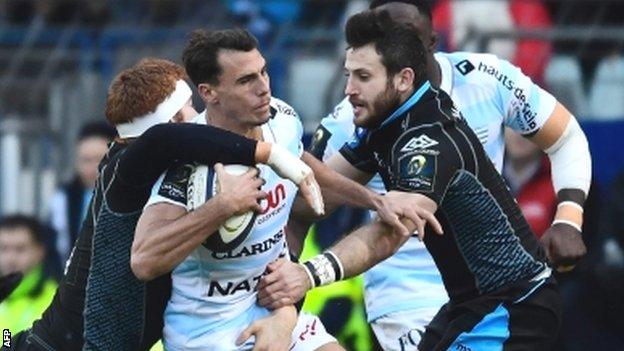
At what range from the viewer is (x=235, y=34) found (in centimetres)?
761

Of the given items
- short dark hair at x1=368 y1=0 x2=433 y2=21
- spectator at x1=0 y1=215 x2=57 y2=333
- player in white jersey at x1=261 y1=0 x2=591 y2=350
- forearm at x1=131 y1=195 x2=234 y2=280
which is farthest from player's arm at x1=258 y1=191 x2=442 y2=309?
spectator at x1=0 y1=215 x2=57 y2=333

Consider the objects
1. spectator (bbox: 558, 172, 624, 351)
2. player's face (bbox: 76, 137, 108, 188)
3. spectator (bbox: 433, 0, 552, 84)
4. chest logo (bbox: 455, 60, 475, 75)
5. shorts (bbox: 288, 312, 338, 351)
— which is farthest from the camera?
spectator (bbox: 433, 0, 552, 84)

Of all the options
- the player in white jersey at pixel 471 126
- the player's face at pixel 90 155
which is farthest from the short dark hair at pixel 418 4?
the player's face at pixel 90 155

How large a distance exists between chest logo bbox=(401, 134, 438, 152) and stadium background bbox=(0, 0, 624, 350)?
12.4ft

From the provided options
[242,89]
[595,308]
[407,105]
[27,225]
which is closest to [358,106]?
[407,105]

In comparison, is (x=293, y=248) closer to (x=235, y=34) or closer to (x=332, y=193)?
(x=332, y=193)

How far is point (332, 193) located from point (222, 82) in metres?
0.77

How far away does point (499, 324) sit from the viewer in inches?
299

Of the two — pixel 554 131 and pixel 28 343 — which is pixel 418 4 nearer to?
pixel 554 131

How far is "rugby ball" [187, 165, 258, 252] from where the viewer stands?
24.0ft

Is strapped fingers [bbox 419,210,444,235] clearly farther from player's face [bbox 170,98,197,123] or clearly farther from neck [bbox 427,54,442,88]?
neck [bbox 427,54,442,88]

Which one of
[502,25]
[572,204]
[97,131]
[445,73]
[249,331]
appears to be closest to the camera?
[249,331]

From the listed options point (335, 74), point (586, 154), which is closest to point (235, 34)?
point (586, 154)

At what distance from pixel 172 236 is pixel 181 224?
0.06 meters
